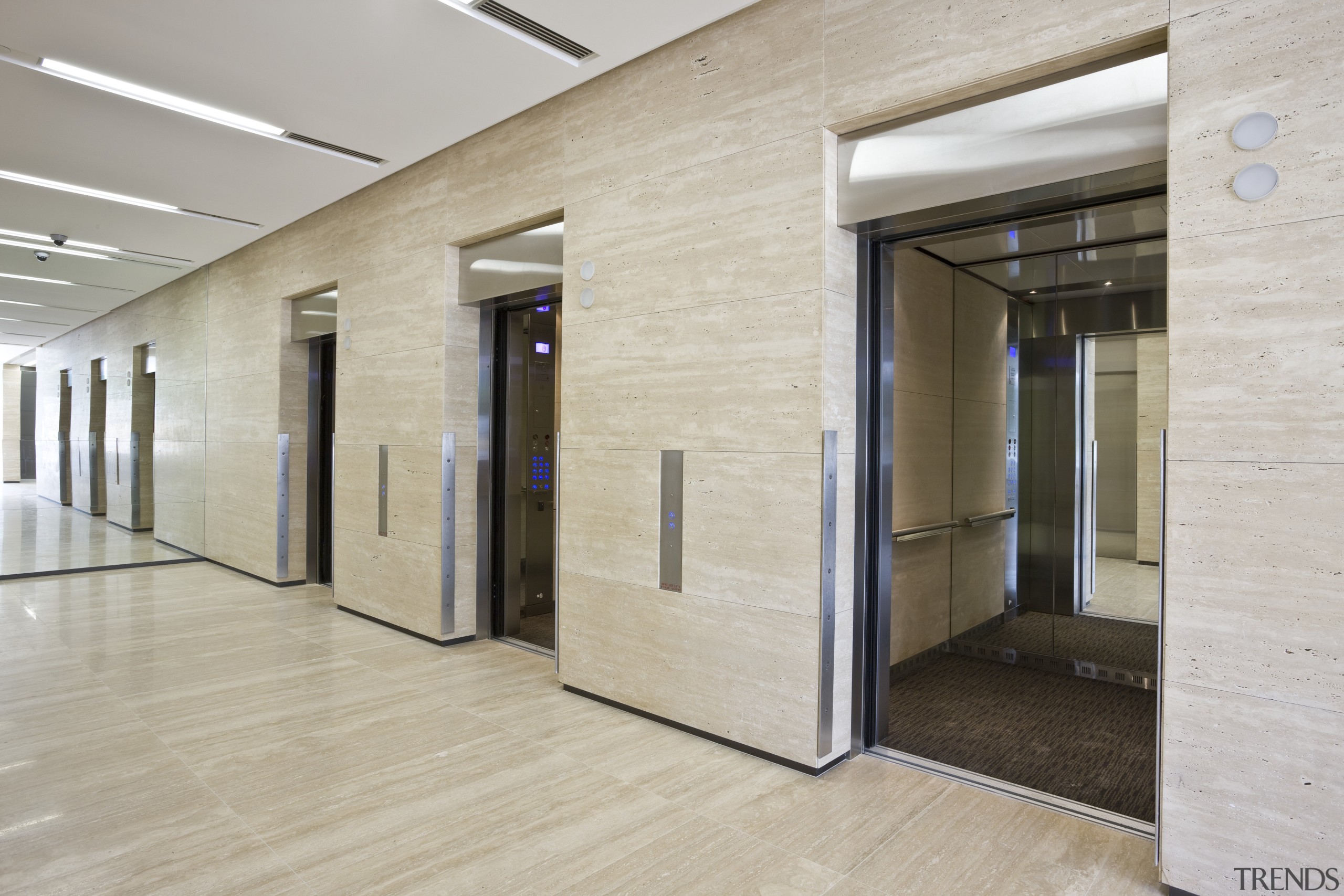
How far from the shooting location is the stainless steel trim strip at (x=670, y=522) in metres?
4.21

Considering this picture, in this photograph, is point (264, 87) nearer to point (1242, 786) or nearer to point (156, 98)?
point (156, 98)

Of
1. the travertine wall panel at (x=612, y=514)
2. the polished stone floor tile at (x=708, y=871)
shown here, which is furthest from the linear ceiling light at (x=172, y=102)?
the polished stone floor tile at (x=708, y=871)

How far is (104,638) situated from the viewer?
603 cm

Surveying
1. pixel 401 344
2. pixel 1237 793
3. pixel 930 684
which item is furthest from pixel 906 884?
pixel 401 344

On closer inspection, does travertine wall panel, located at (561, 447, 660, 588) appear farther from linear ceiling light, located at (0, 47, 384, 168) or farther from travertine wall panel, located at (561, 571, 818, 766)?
linear ceiling light, located at (0, 47, 384, 168)

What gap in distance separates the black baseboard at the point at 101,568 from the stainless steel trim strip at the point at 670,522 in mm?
7875

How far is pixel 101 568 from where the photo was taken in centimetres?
867

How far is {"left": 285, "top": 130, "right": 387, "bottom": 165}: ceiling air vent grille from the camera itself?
5.65m

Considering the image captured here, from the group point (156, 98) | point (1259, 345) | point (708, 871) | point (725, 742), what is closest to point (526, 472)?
point (725, 742)

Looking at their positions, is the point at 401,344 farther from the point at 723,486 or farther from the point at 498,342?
the point at 723,486

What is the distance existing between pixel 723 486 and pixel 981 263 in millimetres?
3137

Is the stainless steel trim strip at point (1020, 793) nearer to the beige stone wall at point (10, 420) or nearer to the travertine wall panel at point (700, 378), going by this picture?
the travertine wall panel at point (700, 378)

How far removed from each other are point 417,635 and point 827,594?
3956mm

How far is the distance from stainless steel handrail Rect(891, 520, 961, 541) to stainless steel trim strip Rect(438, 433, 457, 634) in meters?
3.42
